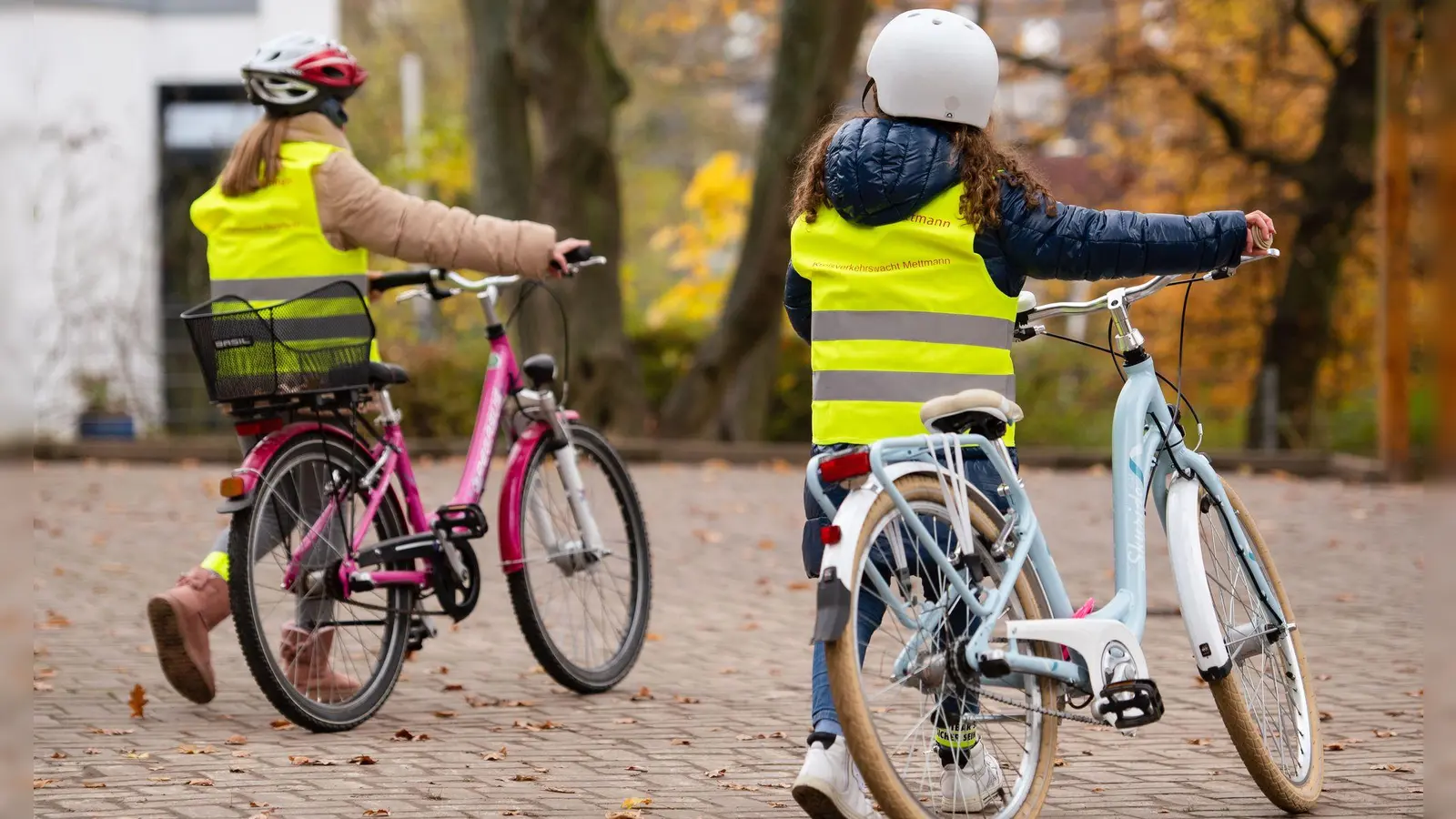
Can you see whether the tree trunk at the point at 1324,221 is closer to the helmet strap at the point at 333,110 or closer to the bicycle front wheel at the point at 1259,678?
the helmet strap at the point at 333,110

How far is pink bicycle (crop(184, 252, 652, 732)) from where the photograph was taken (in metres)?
5.26

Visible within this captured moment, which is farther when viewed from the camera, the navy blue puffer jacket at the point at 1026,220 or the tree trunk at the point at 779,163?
the tree trunk at the point at 779,163

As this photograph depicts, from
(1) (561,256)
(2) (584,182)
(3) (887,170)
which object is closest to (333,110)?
(1) (561,256)

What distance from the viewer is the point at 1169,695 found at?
6.11 metres

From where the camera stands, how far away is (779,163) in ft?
54.1

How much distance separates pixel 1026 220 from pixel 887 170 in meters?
0.31

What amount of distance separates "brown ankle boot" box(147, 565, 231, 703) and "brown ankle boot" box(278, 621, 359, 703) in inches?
8.4

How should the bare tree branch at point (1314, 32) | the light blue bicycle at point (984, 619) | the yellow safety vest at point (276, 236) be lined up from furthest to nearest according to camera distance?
the bare tree branch at point (1314, 32), the yellow safety vest at point (276, 236), the light blue bicycle at point (984, 619)

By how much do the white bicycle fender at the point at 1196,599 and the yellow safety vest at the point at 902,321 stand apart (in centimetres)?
59

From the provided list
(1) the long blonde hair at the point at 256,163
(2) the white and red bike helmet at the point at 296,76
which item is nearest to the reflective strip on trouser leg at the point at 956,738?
(1) the long blonde hair at the point at 256,163

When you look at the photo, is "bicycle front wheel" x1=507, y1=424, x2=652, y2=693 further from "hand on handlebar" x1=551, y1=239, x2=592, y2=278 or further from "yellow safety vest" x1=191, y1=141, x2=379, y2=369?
"yellow safety vest" x1=191, y1=141, x2=379, y2=369

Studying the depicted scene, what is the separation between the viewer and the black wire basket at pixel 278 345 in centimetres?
527

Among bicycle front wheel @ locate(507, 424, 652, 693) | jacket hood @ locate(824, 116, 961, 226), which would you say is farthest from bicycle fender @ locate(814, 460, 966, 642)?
bicycle front wheel @ locate(507, 424, 652, 693)

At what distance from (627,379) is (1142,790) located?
12.5 metres
